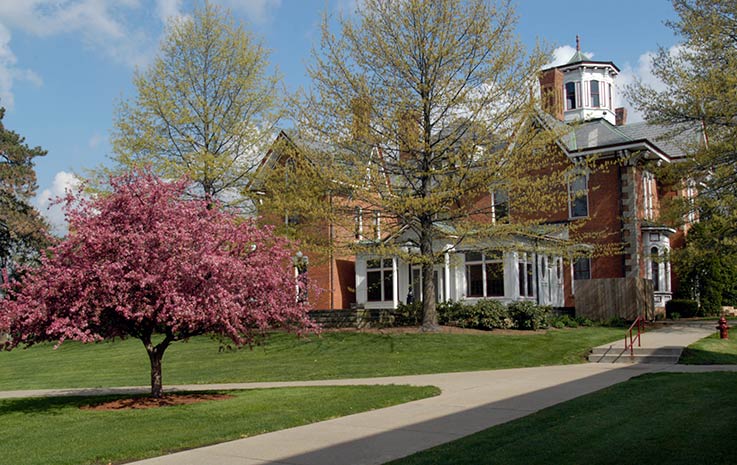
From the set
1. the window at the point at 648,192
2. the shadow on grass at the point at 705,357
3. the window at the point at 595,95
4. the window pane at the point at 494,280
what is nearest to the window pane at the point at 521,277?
the window pane at the point at 494,280

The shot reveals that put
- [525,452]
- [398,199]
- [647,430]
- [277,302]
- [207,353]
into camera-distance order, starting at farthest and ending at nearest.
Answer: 1. [207,353]
2. [398,199]
3. [277,302]
4. [647,430]
5. [525,452]

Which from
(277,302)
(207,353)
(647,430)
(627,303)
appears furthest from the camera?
(627,303)

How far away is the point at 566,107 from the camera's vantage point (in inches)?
1839

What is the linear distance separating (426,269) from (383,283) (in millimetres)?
7960

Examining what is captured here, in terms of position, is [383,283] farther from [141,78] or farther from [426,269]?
[141,78]

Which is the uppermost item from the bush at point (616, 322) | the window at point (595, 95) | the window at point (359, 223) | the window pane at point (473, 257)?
the window at point (595, 95)

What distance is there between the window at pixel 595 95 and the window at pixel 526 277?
64.2 ft

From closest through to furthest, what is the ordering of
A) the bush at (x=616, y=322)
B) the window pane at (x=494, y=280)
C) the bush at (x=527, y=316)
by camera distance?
the bush at (x=527, y=316) < the bush at (x=616, y=322) < the window pane at (x=494, y=280)

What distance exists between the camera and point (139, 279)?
12.3 metres

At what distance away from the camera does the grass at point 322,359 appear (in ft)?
63.1

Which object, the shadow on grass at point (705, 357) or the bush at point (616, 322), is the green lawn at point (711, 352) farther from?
the bush at point (616, 322)

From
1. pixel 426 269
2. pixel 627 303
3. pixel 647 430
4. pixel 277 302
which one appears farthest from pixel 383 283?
pixel 647 430

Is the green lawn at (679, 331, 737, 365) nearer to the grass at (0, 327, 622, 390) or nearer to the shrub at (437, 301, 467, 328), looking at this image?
the grass at (0, 327, 622, 390)

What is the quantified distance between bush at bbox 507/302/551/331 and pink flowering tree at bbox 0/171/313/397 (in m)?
14.2
